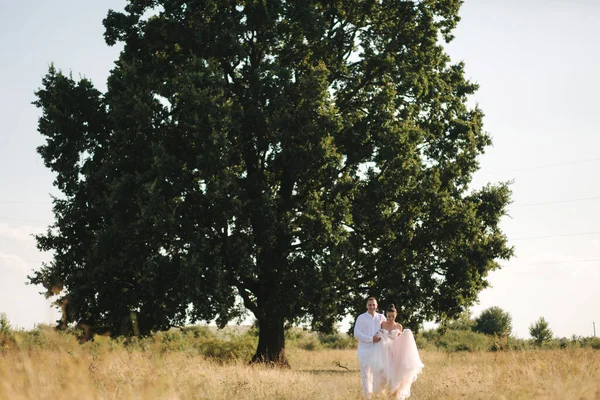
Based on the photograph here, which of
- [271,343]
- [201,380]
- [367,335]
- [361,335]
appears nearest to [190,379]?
[201,380]

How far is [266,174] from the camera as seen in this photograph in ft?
79.3

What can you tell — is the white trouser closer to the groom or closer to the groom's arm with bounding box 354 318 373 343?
the groom

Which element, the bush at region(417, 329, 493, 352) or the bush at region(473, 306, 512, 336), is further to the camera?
the bush at region(473, 306, 512, 336)

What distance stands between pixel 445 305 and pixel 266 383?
10.8 m

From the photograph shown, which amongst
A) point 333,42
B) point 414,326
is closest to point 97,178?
point 333,42

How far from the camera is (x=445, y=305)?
22516 mm

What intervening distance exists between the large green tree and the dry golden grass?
591 centimetres

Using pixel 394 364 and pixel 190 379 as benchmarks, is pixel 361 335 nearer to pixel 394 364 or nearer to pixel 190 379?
pixel 394 364

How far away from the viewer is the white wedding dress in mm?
12797

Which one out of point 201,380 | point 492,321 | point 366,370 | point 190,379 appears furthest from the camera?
point 492,321

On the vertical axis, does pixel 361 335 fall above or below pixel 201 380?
above

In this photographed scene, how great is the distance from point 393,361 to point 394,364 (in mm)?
68

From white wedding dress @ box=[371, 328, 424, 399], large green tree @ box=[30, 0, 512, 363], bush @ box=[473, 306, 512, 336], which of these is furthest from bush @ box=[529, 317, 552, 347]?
white wedding dress @ box=[371, 328, 424, 399]

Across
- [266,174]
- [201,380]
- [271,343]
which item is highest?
[266,174]
